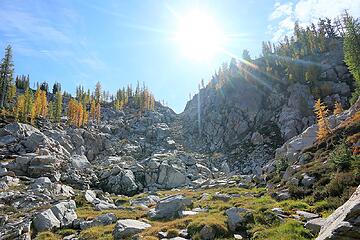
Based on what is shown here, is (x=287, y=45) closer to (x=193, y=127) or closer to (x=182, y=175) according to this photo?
(x=193, y=127)

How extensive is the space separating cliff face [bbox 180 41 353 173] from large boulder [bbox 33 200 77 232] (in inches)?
2730

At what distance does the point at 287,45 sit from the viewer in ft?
541

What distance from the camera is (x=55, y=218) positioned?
27.7 m

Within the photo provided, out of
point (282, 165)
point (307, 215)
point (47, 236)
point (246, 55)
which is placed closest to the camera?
point (307, 215)

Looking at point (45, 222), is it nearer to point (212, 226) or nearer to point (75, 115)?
point (212, 226)

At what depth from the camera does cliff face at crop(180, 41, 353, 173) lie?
4072 inches

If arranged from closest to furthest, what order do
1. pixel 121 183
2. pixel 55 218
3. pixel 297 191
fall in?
pixel 55 218 → pixel 297 191 → pixel 121 183

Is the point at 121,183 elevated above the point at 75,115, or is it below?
below

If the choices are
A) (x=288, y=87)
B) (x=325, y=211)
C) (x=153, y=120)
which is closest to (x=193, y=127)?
(x=153, y=120)

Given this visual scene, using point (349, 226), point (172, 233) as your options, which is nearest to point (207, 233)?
point (172, 233)

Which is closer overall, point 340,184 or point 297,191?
point 340,184

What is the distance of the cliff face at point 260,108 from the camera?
103m

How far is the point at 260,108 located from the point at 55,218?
356 ft

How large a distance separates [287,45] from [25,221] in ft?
550
